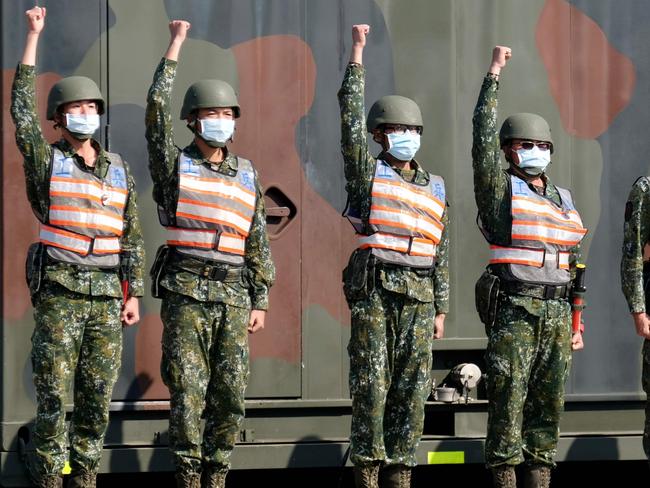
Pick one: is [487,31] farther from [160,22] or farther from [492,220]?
[160,22]

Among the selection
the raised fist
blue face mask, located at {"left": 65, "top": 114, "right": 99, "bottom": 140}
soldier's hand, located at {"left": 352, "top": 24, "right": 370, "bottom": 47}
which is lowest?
blue face mask, located at {"left": 65, "top": 114, "right": 99, "bottom": 140}

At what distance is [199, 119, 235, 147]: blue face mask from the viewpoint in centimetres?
575

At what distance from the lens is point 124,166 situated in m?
5.79

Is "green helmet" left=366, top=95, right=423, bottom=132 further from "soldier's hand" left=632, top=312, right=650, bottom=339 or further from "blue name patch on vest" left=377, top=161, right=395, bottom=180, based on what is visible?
"soldier's hand" left=632, top=312, right=650, bottom=339

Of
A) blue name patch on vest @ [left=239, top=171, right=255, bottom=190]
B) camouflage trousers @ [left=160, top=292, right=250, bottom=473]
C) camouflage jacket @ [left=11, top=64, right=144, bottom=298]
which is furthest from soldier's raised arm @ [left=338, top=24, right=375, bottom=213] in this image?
camouflage jacket @ [left=11, top=64, right=144, bottom=298]

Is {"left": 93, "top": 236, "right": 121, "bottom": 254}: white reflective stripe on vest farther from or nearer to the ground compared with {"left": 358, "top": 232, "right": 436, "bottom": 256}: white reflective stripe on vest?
nearer to the ground

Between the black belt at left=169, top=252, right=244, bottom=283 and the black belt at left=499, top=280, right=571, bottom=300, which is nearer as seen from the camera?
the black belt at left=169, top=252, right=244, bottom=283

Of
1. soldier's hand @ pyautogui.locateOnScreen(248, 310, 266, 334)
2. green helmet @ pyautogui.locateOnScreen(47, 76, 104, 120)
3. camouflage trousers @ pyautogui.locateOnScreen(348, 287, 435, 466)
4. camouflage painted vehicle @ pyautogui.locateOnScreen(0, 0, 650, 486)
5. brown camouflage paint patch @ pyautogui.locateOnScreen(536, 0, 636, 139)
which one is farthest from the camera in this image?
brown camouflage paint patch @ pyautogui.locateOnScreen(536, 0, 636, 139)

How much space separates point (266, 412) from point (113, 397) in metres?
0.73

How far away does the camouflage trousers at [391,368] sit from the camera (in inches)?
229

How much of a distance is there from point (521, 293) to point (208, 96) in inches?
64.3

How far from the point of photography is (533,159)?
609cm

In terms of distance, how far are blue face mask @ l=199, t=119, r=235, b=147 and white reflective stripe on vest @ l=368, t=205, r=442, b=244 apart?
0.71 meters

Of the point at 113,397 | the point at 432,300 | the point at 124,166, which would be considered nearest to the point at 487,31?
the point at 432,300
